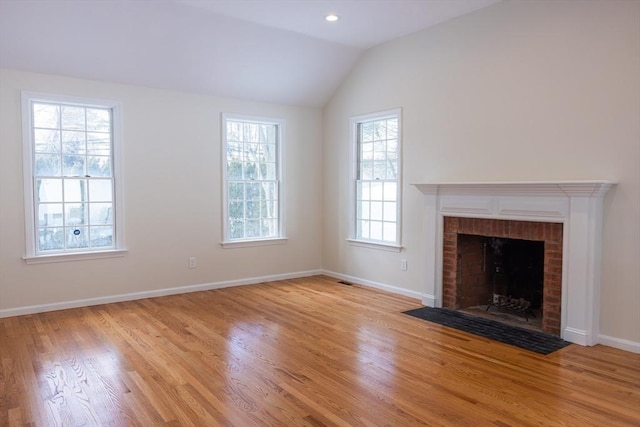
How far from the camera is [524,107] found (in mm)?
4324

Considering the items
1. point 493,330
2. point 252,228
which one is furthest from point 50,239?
Result: point 493,330

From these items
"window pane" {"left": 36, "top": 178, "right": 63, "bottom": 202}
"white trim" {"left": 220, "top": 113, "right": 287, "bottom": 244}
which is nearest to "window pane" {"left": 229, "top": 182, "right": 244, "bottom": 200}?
"white trim" {"left": 220, "top": 113, "right": 287, "bottom": 244}

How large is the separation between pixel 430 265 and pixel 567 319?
1448 millimetres

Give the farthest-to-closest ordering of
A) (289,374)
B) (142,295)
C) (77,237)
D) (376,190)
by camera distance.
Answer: (376,190)
(142,295)
(77,237)
(289,374)

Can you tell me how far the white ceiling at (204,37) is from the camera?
4.35 m

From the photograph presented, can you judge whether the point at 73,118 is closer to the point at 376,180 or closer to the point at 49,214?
the point at 49,214

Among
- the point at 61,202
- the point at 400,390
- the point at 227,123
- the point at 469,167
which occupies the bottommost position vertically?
the point at 400,390

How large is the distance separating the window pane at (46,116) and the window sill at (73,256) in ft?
4.40

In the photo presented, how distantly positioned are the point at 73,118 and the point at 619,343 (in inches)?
220

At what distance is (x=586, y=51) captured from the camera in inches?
152

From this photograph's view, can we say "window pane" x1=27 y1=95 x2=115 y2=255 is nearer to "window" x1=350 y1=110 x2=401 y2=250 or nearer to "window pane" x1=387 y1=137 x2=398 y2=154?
"window" x1=350 y1=110 x2=401 y2=250

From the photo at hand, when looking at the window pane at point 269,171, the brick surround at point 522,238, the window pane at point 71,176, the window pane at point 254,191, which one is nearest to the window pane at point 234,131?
the window pane at point 269,171

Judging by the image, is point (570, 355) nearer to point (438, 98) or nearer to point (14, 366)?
point (438, 98)

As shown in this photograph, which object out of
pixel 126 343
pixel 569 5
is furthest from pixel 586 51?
pixel 126 343
